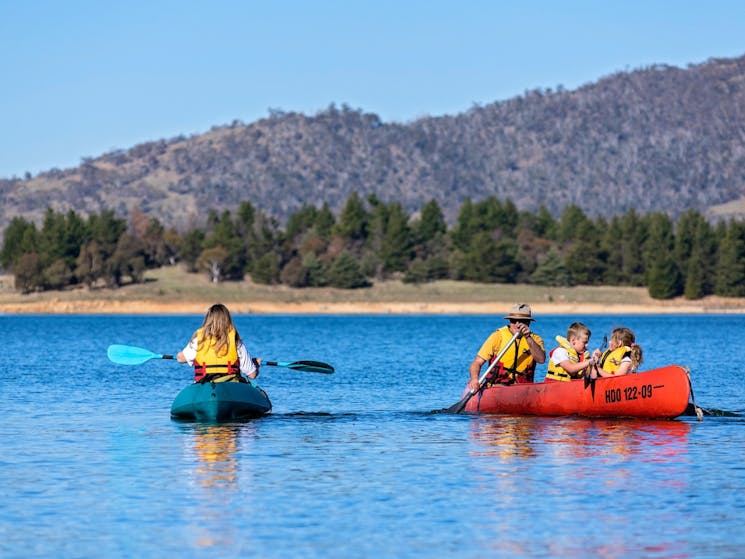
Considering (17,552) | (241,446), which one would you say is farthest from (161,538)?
(241,446)

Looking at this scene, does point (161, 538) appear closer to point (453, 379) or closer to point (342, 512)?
point (342, 512)

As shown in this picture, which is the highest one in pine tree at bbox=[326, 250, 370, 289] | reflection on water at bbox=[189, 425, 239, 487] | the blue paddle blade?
pine tree at bbox=[326, 250, 370, 289]

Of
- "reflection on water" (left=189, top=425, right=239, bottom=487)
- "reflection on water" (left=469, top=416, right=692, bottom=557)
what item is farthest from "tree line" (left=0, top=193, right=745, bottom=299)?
"reflection on water" (left=189, top=425, right=239, bottom=487)

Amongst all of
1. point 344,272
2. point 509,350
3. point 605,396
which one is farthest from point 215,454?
point 344,272

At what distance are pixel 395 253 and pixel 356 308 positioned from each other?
39.1ft

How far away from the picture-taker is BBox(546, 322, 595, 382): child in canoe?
983 inches

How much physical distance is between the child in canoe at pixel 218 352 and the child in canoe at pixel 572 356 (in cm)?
567

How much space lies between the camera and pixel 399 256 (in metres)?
180

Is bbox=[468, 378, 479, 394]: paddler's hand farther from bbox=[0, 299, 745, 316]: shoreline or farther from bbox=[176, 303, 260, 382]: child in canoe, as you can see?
bbox=[0, 299, 745, 316]: shoreline

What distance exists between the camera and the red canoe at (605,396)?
24719 millimetres

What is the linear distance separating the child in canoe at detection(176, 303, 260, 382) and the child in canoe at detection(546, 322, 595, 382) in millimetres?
5670

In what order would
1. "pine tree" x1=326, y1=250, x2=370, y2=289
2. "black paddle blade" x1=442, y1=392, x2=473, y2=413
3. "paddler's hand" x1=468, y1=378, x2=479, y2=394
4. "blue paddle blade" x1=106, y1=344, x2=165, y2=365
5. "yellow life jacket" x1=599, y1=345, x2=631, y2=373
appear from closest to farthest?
"yellow life jacket" x1=599, y1=345, x2=631, y2=373 → "paddler's hand" x1=468, y1=378, x2=479, y2=394 → "black paddle blade" x1=442, y1=392, x2=473, y2=413 → "blue paddle blade" x1=106, y1=344, x2=165, y2=365 → "pine tree" x1=326, y1=250, x2=370, y2=289

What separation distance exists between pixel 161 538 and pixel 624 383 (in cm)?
1264

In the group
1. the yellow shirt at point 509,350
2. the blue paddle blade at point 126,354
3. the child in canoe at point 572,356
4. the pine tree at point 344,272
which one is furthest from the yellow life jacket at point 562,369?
the pine tree at point 344,272
